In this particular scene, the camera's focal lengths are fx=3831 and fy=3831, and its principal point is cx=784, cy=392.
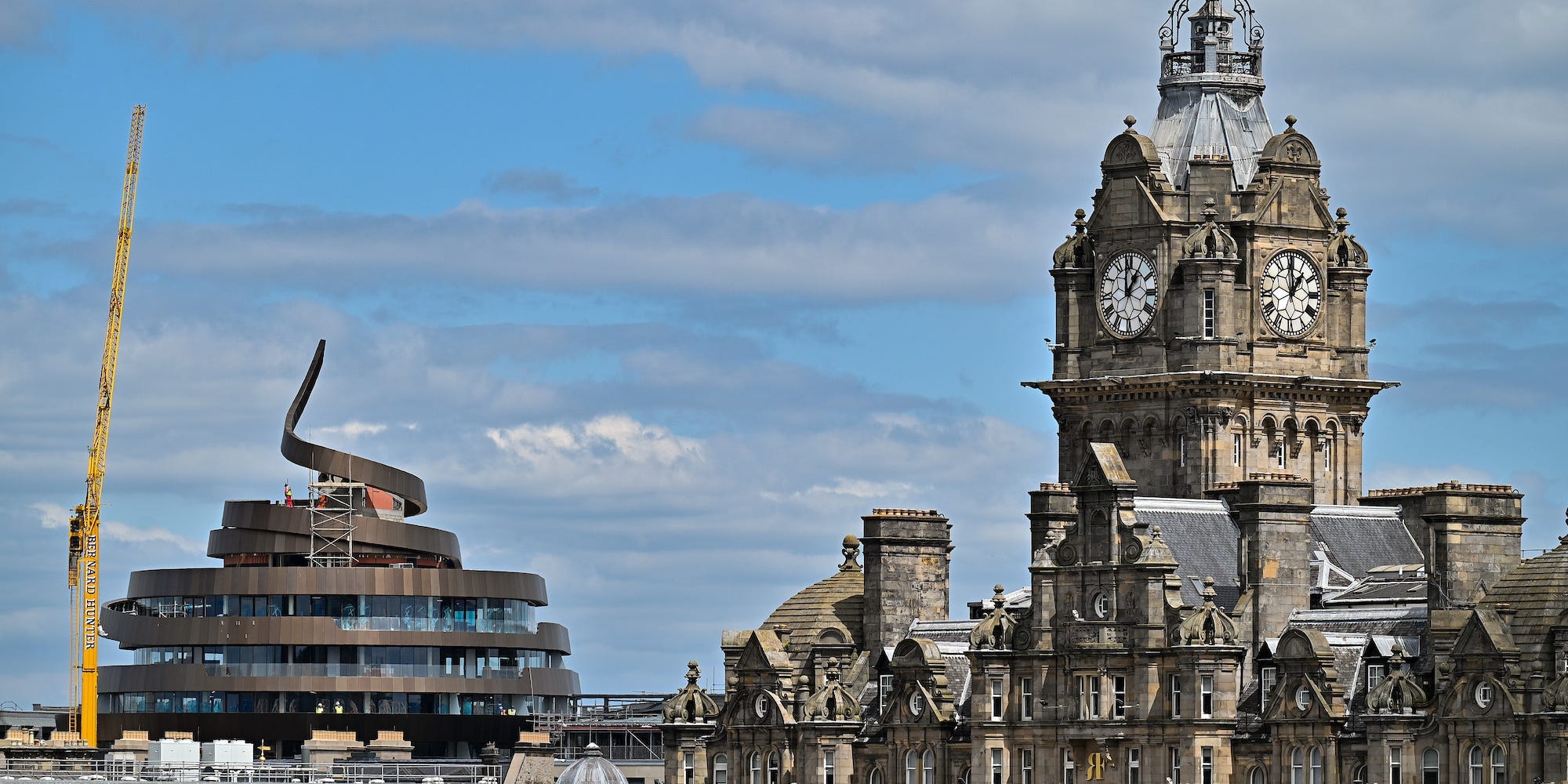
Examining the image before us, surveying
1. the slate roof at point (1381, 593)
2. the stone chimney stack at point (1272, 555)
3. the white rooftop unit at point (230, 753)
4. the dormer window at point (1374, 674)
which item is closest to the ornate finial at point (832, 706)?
the stone chimney stack at point (1272, 555)

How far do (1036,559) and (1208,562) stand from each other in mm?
8446

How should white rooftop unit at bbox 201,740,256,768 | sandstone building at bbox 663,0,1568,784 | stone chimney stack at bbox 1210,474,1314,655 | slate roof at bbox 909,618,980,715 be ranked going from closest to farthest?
sandstone building at bbox 663,0,1568,784, stone chimney stack at bbox 1210,474,1314,655, slate roof at bbox 909,618,980,715, white rooftop unit at bbox 201,740,256,768

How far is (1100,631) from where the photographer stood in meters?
158

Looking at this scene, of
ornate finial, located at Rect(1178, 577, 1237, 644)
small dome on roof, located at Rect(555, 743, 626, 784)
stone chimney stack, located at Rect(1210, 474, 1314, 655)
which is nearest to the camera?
small dome on roof, located at Rect(555, 743, 626, 784)

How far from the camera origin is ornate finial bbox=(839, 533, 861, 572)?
181750 mm

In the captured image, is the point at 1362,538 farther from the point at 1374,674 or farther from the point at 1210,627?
the point at 1374,674

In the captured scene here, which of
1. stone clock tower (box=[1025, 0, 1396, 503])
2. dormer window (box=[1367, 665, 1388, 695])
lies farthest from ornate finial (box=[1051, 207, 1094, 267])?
dormer window (box=[1367, 665, 1388, 695])

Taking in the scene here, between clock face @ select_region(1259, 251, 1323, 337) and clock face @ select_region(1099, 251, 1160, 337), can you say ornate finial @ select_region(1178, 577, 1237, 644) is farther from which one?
clock face @ select_region(1099, 251, 1160, 337)

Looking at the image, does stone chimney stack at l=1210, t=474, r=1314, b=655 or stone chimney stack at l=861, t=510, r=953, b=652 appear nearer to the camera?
stone chimney stack at l=1210, t=474, r=1314, b=655

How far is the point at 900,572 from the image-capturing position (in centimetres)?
17412

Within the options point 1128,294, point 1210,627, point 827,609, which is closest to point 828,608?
point 827,609

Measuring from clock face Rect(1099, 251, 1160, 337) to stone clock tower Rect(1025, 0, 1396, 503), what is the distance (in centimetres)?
7

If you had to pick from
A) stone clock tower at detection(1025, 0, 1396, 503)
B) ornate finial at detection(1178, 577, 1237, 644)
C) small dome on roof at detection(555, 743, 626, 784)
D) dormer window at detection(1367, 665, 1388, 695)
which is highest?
stone clock tower at detection(1025, 0, 1396, 503)

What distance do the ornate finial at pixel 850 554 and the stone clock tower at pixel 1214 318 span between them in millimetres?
10980
